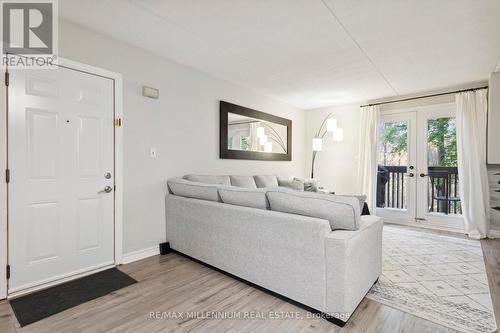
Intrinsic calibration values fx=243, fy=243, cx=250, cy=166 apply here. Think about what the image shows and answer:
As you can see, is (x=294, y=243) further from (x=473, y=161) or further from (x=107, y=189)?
(x=473, y=161)

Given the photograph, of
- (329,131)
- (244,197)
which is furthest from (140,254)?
(329,131)

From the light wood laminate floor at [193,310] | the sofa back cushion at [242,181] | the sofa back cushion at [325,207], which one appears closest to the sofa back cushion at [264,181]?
the sofa back cushion at [242,181]

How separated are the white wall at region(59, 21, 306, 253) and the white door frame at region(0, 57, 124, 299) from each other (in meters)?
0.06

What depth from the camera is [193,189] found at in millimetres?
2811

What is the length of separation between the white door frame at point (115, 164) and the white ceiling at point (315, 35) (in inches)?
16.8

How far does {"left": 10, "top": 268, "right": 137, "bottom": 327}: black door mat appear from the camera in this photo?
71.8 inches

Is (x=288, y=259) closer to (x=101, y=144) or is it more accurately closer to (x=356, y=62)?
(x=101, y=144)

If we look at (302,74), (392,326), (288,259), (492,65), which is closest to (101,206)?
(288,259)

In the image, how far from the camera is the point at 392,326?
5.55 ft

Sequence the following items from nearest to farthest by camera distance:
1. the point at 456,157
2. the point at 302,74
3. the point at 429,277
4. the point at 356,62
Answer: the point at 429,277
the point at 356,62
the point at 302,74
the point at 456,157

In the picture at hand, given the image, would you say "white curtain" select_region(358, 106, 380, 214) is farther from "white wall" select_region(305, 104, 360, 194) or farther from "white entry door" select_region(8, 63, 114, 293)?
"white entry door" select_region(8, 63, 114, 293)

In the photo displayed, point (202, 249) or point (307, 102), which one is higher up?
point (307, 102)

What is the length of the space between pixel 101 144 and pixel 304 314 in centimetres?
249

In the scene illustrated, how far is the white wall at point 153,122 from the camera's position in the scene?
259cm
